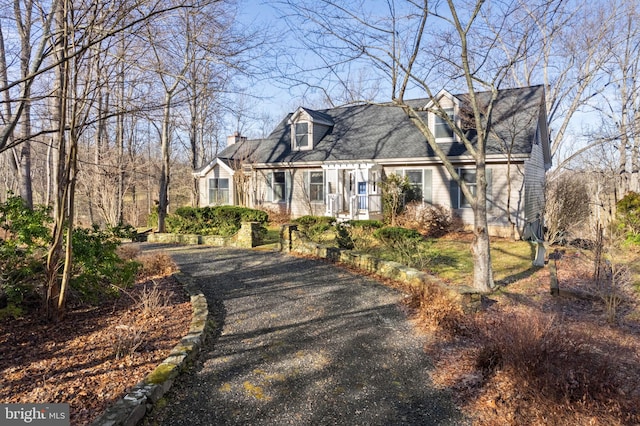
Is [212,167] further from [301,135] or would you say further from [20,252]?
[20,252]

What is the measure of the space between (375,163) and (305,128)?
471 cm

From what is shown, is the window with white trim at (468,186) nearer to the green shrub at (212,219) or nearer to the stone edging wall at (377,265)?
the stone edging wall at (377,265)

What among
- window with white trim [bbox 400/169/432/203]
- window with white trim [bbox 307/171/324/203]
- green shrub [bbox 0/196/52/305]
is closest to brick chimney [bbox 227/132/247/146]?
window with white trim [bbox 307/171/324/203]

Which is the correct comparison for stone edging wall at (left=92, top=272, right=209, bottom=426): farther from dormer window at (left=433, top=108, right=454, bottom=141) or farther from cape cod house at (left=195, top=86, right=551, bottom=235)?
dormer window at (left=433, top=108, right=454, bottom=141)

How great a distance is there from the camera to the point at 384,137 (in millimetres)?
19000

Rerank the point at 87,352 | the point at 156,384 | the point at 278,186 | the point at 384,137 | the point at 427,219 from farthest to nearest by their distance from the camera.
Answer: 1. the point at 278,186
2. the point at 384,137
3. the point at 427,219
4. the point at 87,352
5. the point at 156,384

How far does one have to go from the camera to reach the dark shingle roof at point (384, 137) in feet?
50.8

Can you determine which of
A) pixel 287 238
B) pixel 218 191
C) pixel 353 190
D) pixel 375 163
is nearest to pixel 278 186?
pixel 218 191

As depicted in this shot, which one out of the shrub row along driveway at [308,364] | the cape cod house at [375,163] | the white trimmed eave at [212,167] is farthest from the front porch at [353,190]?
the shrub row along driveway at [308,364]

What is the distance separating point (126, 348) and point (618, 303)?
6.92 metres

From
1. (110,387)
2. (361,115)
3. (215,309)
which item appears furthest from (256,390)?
(361,115)

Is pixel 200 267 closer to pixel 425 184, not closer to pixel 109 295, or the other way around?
pixel 109 295

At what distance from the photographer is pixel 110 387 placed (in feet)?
12.0

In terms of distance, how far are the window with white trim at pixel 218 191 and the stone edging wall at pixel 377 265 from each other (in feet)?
36.4
